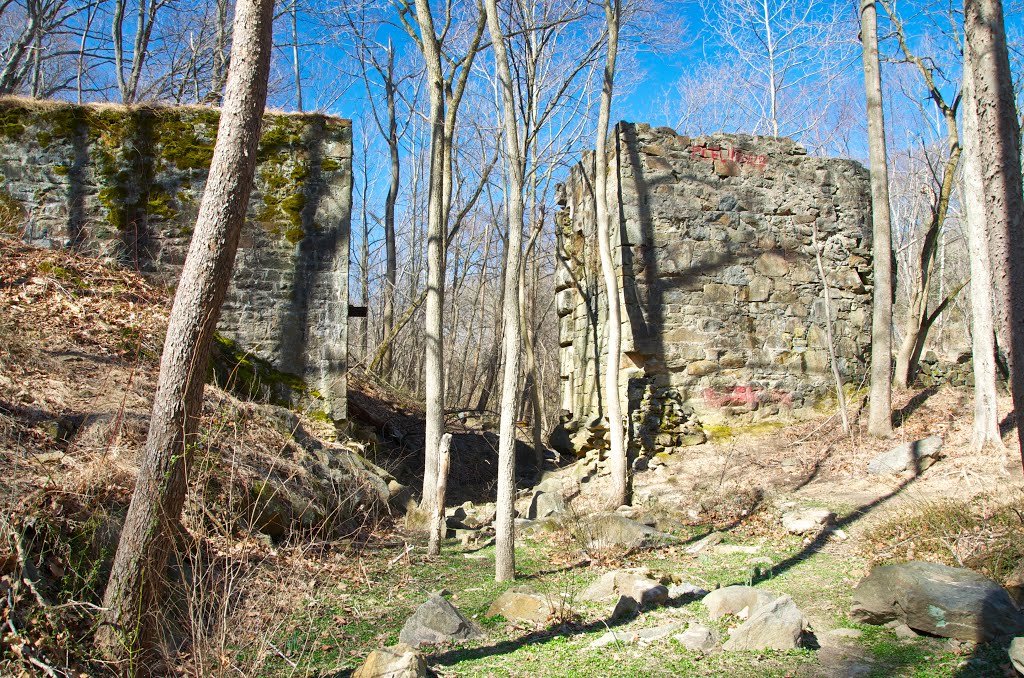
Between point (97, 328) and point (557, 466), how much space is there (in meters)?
6.80

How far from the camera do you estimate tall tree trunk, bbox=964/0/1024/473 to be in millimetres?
3547

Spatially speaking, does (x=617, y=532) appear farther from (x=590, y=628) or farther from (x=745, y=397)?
(x=745, y=397)

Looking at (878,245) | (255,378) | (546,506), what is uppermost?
(878,245)

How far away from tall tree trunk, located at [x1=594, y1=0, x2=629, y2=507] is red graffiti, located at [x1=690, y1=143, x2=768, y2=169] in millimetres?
2331

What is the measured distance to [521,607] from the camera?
5.23m

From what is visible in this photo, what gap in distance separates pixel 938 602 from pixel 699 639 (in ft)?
4.58

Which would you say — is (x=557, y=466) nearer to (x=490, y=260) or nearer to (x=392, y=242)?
(x=392, y=242)

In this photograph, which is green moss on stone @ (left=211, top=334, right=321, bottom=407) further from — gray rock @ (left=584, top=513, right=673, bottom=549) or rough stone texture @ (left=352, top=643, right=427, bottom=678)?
rough stone texture @ (left=352, top=643, right=427, bottom=678)

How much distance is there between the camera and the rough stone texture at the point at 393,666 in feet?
12.5

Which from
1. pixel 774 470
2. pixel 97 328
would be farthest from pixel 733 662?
pixel 97 328

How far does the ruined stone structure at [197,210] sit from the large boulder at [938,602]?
6771mm

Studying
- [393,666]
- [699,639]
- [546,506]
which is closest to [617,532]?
[546,506]

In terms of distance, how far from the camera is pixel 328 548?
6.92m

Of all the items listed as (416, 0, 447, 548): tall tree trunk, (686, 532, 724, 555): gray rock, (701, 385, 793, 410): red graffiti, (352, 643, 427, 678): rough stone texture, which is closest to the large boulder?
(686, 532, 724, 555): gray rock
